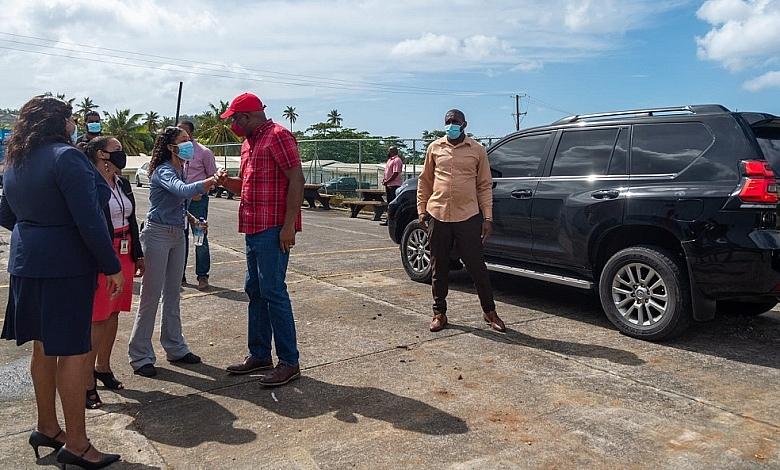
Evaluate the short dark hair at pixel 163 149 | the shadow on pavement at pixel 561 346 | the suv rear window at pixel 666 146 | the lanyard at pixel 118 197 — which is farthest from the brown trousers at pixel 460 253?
the lanyard at pixel 118 197

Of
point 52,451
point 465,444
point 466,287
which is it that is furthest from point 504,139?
point 52,451

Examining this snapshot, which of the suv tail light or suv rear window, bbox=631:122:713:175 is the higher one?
suv rear window, bbox=631:122:713:175

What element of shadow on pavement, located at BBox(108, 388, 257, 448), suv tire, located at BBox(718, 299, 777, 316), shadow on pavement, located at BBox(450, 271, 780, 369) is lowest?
shadow on pavement, located at BBox(108, 388, 257, 448)

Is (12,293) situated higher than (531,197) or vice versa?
(531,197)

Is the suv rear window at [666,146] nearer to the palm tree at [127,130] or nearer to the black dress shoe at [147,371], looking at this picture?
the black dress shoe at [147,371]

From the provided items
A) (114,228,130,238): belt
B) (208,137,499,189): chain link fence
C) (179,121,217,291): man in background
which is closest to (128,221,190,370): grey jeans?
(114,228,130,238): belt

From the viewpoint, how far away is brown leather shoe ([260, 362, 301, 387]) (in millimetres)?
4359

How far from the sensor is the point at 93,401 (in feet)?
13.4

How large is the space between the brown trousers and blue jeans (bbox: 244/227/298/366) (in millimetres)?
1681

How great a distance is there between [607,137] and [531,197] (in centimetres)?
88

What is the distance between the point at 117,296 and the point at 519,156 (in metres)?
4.21

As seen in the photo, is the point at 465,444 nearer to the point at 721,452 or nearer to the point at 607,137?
the point at 721,452

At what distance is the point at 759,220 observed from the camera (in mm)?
4684

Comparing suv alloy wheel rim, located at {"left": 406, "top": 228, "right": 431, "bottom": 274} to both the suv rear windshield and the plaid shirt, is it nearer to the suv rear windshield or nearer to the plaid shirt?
the plaid shirt
